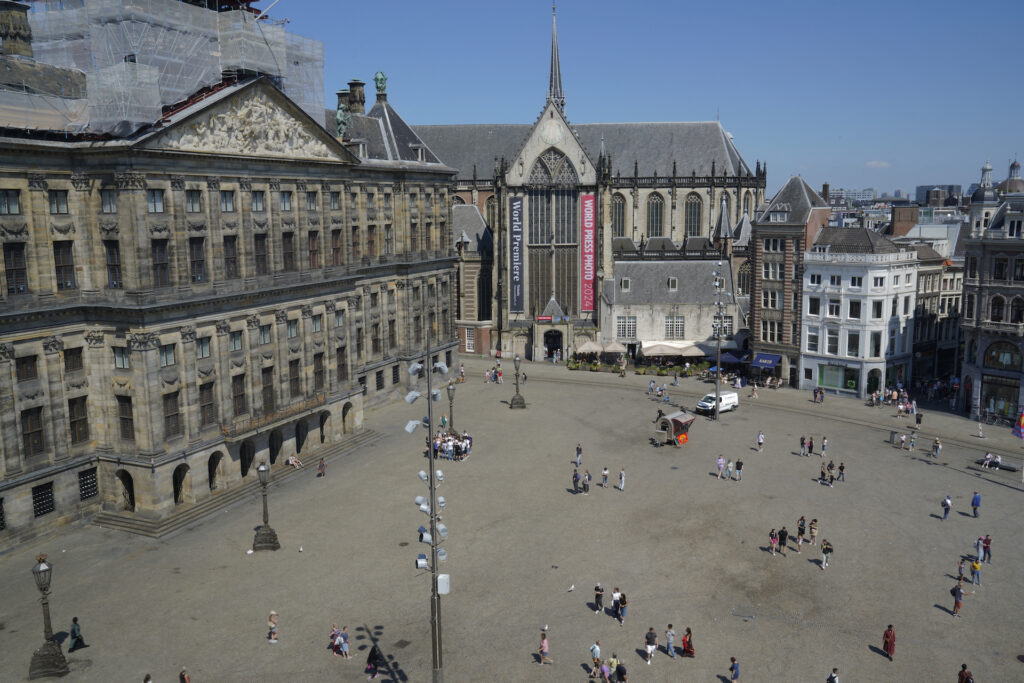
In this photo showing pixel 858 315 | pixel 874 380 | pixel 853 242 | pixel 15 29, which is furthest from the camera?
pixel 874 380

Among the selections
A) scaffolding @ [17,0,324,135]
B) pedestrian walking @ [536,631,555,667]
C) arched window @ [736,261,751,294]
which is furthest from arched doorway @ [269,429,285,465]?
arched window @ [736,261,751,294]

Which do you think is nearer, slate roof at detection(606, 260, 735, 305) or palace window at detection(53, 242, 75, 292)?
palace window at detection(53, 242, 75, 292)

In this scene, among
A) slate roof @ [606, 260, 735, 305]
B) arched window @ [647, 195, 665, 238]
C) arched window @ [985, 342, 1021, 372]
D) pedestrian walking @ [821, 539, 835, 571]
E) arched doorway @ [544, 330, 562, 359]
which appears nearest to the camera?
pedestrian walking @ [821, 539, 835, 571]

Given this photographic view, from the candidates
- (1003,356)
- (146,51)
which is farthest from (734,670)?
(1003,356)

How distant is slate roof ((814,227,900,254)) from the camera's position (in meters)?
69.6

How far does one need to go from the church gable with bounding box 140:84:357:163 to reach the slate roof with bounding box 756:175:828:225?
40891 millimetres

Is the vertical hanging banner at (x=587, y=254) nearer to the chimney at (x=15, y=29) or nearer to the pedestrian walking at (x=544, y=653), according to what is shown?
the chimney at (x=15, y=29)

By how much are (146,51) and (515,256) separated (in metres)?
51.9

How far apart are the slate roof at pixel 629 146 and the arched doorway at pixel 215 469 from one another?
66.9m

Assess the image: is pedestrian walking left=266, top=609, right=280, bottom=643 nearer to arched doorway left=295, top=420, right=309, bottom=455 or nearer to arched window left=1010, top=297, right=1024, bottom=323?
arched doorway left=295, top=420, right=309, bottom=455

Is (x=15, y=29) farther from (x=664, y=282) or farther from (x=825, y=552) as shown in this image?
(x=664, y=282)

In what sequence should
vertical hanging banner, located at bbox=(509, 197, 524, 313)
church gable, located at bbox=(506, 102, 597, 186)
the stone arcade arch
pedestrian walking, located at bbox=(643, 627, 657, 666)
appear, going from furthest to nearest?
1. vertical hanging banner, located at bbox=(509, 197, 524, 313)
2. church gable, located at bbox=(506, 102, 597, 186)
3. the stone arcade arch
4. pedestrian walking, located at bbox=(643, 627, 657, 666)

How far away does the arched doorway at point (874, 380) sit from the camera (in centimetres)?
7062

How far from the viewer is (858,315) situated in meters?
70.4
